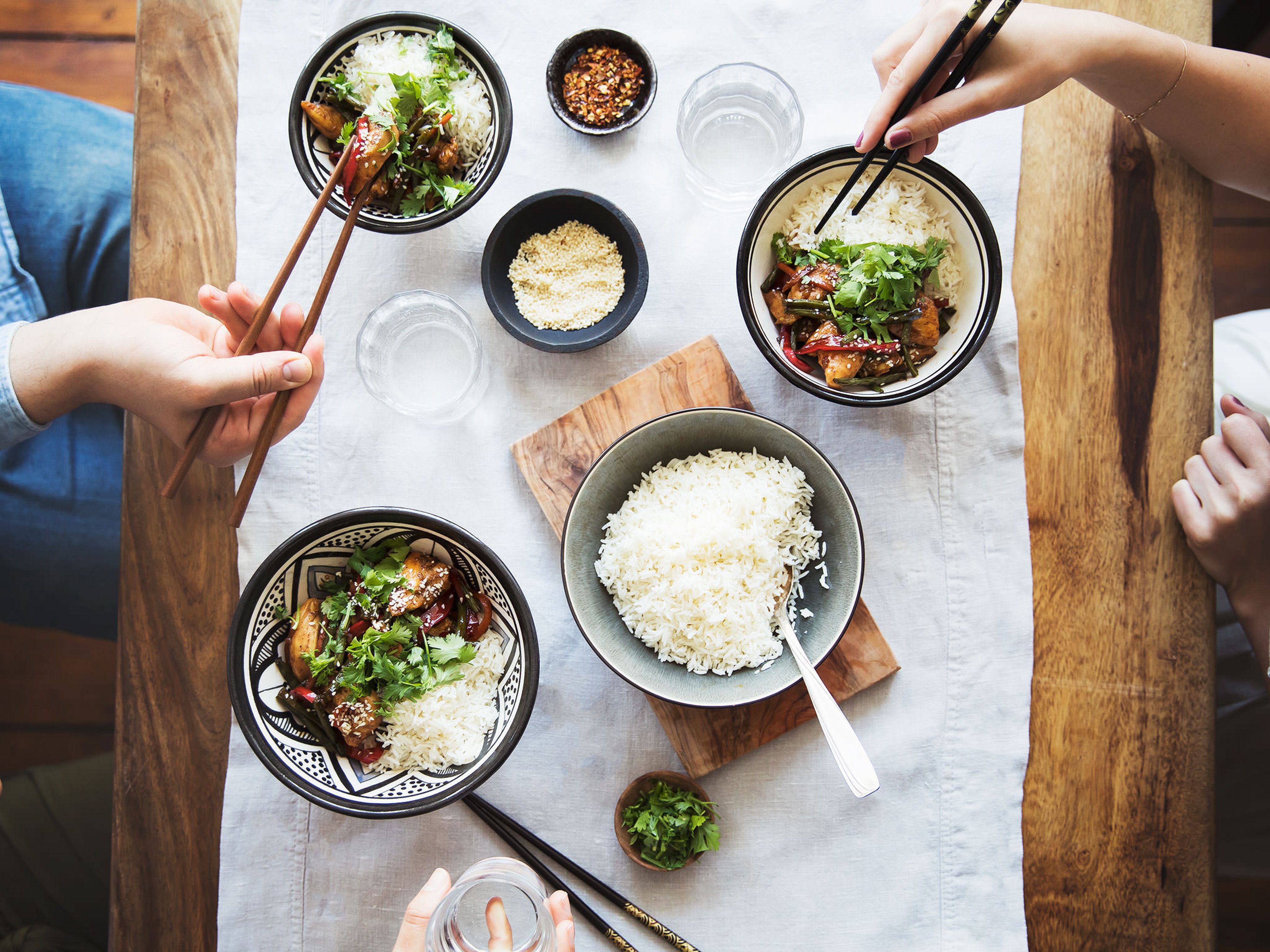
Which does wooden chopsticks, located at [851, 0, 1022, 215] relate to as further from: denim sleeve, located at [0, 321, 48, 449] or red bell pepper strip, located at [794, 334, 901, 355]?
denim sleeve, located at [0, 321, 48, 449]

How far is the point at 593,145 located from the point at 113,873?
212 centimetres

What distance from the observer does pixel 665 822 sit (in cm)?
189

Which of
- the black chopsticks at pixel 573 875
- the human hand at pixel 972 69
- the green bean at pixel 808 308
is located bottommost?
the black chopsticks at pixel 573 875

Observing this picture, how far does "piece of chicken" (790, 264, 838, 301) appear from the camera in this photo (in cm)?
185

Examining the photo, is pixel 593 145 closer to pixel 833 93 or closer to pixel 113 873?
pixel 833 93

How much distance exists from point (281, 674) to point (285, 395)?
0.61 m

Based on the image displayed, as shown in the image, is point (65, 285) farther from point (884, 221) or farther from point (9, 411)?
point (884, 221)

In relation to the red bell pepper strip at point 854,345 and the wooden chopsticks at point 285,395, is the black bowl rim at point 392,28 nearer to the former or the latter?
the wooden chopsticks at point 285,395

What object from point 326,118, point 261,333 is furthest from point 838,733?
point 326,118

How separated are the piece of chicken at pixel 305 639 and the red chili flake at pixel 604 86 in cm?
133

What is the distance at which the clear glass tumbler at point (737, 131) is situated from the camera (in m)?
2.03

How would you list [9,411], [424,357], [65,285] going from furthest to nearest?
[65,285] → [424,357] → [9,411]

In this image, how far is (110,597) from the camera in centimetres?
237

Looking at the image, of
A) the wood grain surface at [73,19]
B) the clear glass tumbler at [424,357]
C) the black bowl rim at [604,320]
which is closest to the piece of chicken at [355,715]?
the clear glass tumbler at [424,357]
